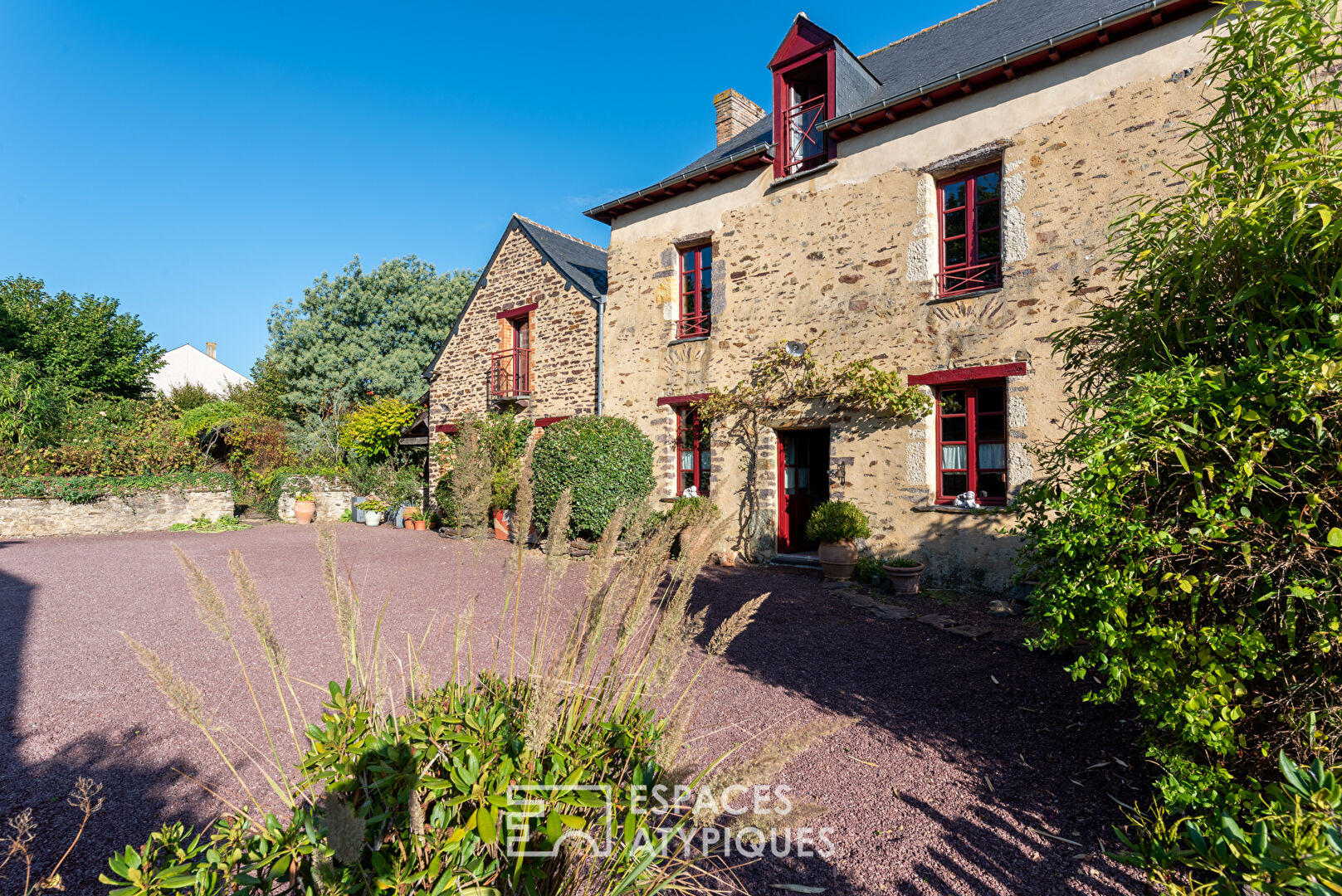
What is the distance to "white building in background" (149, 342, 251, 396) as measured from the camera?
29094mm

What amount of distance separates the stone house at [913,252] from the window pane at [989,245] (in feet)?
0.08

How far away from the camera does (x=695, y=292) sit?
1046 cm

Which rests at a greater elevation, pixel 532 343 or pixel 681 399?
pixel 532 343

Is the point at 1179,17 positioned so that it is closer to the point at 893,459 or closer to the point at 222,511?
the point at 893,459

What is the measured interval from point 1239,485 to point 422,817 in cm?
238

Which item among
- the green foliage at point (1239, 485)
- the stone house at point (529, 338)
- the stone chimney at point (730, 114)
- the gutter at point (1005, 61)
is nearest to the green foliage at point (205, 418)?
the stone house at point (529, 338)

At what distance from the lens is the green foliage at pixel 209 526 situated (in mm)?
13242

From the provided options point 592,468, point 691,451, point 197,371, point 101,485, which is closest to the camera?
point 592,468

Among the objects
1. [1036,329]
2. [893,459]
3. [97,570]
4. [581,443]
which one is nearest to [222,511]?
[97,570]

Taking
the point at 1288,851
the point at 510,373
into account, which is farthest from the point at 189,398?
the point at 1288,851

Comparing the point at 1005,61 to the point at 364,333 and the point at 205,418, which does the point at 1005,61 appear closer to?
the point at 205,418

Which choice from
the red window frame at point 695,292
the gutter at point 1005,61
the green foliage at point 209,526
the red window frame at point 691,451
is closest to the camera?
the gutter at point 1005,61

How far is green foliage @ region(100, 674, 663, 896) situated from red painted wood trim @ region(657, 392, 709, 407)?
27.3 ft

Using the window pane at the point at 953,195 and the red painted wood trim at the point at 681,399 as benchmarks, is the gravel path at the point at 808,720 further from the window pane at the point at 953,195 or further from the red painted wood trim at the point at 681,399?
the window pane at the point at 953,195
